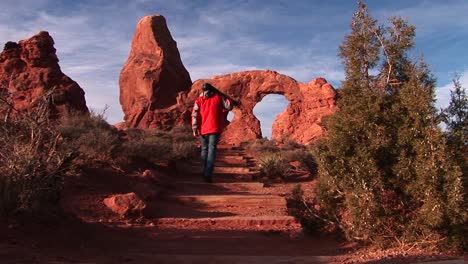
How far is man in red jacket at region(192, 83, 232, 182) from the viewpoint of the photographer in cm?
1012

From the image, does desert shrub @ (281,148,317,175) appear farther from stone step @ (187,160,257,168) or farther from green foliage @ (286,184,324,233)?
green foliage @ (286,184,324,233)

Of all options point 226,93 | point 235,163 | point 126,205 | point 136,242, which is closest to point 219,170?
point 235,163

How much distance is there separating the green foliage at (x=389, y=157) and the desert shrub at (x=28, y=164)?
3369 millimetres

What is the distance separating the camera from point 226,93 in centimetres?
3259

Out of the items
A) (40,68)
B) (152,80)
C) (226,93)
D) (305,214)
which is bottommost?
(305,214)

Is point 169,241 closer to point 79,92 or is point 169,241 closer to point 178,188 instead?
point 178,188

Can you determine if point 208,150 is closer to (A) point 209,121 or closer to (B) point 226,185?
(A) point 209,121

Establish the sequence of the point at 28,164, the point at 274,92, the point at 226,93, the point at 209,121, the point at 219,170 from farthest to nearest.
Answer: the point at 226,93, the point at 274,92, the point at 219,170, the point at 209,121, the point at 28,164

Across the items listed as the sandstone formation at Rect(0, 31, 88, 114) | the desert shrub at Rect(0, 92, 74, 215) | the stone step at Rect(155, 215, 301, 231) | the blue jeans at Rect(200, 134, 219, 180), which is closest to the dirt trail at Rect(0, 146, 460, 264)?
the stone step at Rect(155, 215, 301, 231)

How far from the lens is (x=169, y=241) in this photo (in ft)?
20.9

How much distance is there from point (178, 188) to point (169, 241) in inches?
160

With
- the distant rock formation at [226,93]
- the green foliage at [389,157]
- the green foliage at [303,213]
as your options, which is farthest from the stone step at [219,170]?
the distant rock formation at [226,93]

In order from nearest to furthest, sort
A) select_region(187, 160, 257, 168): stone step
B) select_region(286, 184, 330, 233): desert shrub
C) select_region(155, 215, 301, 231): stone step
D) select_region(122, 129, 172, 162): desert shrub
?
select_region(286, 184, 330, 233): desert shrub < select_region(155, 215, 301, 231): stone step < select_region(122, 129, 172, 162): desert shrub < select_region(187, 160, 257, 168): stone step

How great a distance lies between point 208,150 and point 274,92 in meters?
22.3
